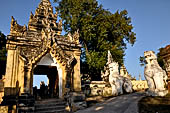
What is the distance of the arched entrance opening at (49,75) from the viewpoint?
10.6 m

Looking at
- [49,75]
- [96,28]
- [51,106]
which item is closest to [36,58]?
[51,106]

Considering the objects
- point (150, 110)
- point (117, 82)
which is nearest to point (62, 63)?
point (117, 82)

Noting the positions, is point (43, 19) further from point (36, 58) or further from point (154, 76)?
point (154, 76)

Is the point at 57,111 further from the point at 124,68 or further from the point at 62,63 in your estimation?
the point at 124,68

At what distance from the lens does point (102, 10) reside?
2455 centimetres

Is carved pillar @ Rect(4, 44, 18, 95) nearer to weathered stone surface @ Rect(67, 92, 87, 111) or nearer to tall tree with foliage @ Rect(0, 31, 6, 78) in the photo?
weathered stone surface @ Rect(67, 92, 87, 111)

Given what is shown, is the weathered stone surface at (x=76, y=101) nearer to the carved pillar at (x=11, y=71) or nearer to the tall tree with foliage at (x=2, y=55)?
the carved pillar at (x=11, y=71)

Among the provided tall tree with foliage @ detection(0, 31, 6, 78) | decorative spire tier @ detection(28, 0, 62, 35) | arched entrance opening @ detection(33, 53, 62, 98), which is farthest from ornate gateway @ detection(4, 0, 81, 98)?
tall tree with foliage @ detection(0, 31, 6, 78)

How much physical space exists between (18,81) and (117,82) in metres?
7.56

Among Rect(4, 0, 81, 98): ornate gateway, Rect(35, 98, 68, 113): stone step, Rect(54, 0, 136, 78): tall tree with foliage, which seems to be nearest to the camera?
Rect(35, 98, 68, 113): stone step

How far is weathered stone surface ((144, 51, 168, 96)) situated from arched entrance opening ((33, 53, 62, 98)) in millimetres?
5824

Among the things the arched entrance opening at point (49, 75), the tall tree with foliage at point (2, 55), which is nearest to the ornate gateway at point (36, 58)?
the arched entrance opening at point (49, 75)

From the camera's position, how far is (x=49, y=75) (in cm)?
1528

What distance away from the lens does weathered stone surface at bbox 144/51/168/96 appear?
Result: 8.08 meters
